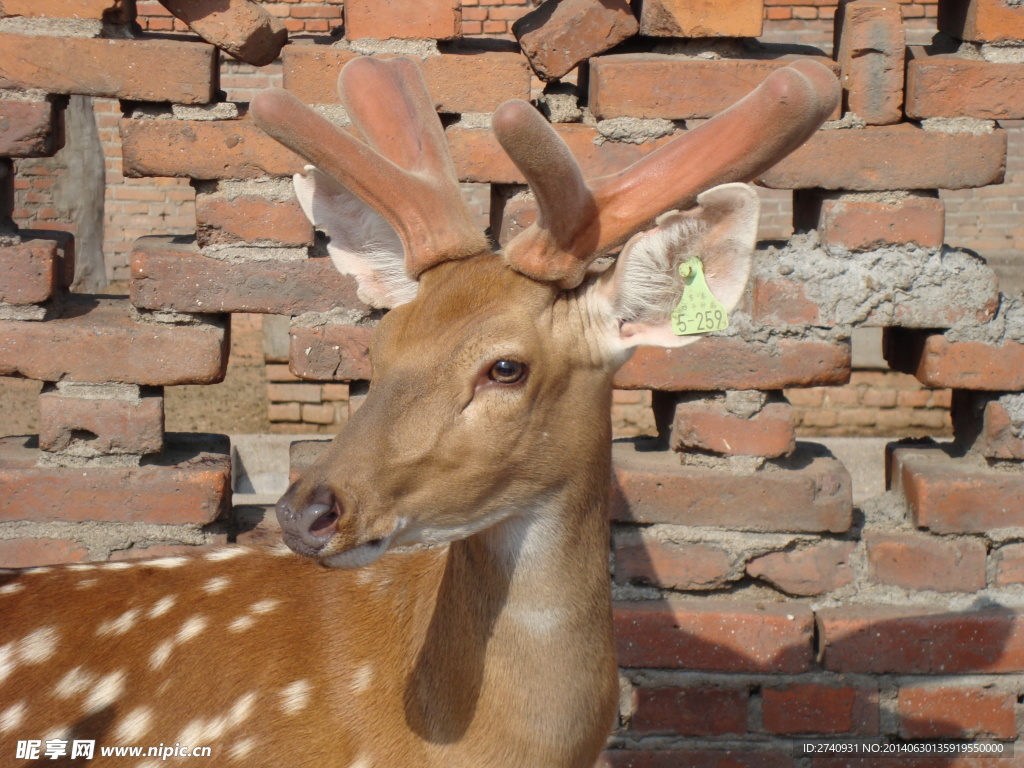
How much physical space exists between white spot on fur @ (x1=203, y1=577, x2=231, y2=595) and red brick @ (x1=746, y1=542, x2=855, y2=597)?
1.16 m

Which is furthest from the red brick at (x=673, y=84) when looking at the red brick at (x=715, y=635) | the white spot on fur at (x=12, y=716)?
the white spot on fur at (x=12, y=716)

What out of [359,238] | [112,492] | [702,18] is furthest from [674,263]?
[112,492]

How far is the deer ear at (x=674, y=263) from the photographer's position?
1.65 meters

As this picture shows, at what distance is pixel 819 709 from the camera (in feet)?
8.54

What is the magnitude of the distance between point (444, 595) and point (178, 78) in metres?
1.28

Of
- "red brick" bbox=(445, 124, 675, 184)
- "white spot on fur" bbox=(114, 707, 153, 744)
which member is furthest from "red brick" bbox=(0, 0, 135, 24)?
"white spot on fur" bbox=(114, 707, 153, 744)

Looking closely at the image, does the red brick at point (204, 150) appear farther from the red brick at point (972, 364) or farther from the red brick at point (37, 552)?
the red brick at point (972, 364)

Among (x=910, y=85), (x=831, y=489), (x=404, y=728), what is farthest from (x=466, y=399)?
(x=910, y=85)

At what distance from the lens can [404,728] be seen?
6.17ft

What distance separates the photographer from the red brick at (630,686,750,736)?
2.61 meters

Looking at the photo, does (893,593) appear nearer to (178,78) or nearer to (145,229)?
(178,78)

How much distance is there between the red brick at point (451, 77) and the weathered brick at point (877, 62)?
719 mm

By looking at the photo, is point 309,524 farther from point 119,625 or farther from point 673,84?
point 673,84

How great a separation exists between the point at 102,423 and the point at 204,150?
0.65 m
